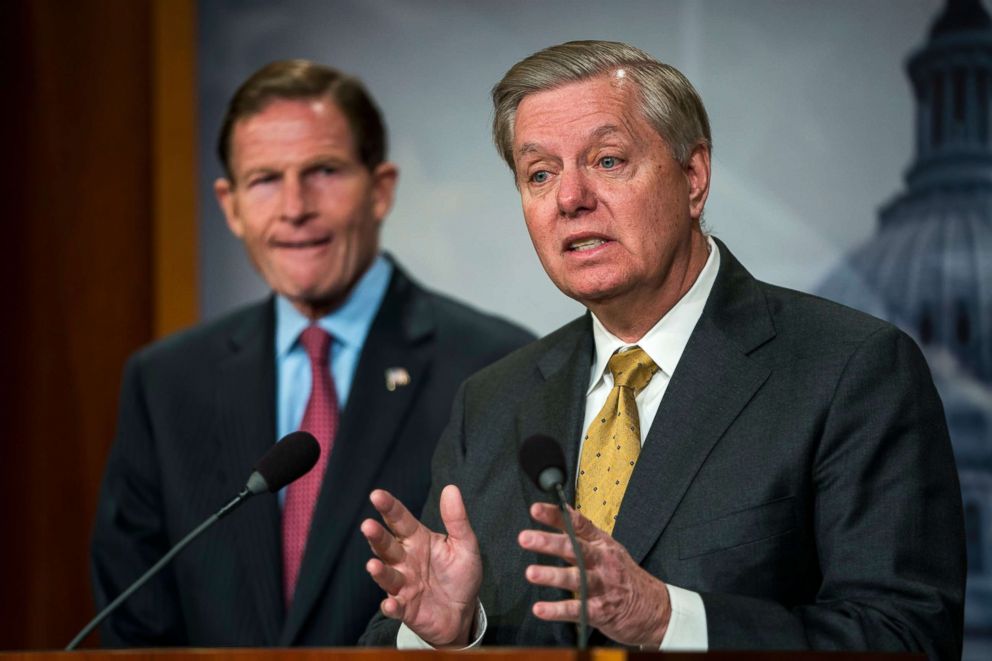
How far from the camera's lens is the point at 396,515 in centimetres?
209

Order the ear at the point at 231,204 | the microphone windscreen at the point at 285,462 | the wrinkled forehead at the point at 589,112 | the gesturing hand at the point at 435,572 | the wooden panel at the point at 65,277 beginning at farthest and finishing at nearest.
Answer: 1. the wooden panel at the point at 65,277
2. the ear at the point at 231,204
3. the wrinkled forehead at the point at 589,112
4. the microphone windscreen at the point at 285,462
5. the gesturing hand at the point at 435,572

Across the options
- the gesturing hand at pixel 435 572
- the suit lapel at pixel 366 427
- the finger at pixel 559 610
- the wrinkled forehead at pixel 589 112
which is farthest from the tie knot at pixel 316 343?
the finger at pixel 559 610

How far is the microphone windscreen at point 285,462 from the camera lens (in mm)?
2234

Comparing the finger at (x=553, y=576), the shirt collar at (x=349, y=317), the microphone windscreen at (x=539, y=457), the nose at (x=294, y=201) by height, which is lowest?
the finger at (x=553, y=576)

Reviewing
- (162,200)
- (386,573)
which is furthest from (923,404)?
(162,200)

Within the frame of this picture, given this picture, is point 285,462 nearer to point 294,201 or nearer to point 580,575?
point 580,575

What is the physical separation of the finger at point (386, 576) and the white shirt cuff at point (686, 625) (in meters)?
0.42

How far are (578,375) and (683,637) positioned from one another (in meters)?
0.67

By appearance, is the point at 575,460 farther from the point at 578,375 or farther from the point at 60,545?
the point at 60,545

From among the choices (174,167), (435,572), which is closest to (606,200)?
(435,572)

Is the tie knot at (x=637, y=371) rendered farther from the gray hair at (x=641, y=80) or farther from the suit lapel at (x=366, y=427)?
the suit lapel at (x=366, y=427)

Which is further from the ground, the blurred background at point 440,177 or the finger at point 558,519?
the blurred background at point 440,177

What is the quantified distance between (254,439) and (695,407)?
1404 mm

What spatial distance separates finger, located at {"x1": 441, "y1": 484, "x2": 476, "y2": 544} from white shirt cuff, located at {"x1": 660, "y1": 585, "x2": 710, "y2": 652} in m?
0.36
